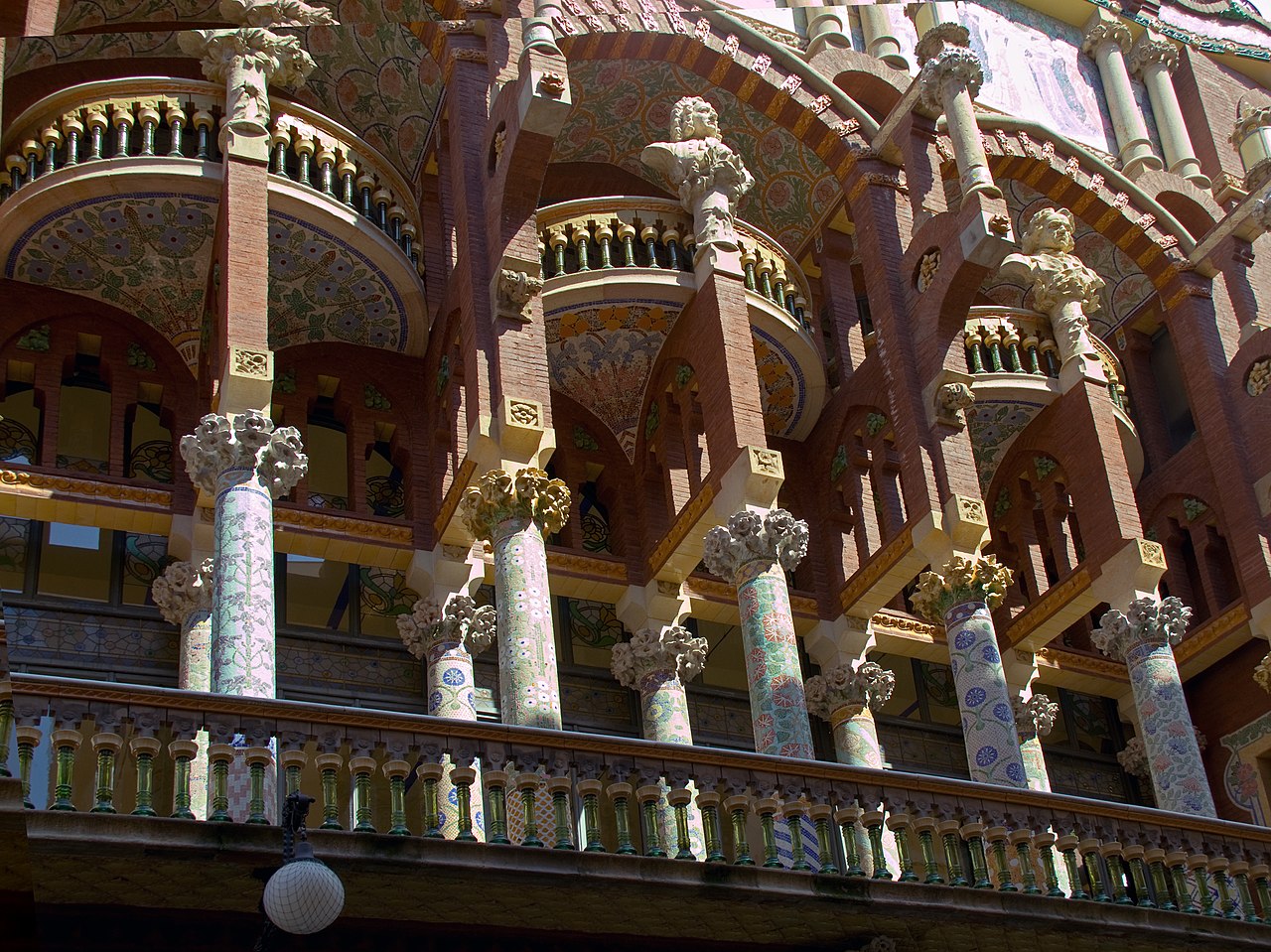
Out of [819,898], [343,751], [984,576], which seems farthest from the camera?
[984,576]

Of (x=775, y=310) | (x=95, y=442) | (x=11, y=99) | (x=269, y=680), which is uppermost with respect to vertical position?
(x=11, y=99)

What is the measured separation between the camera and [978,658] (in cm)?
1521

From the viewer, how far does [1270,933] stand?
13.3 meters

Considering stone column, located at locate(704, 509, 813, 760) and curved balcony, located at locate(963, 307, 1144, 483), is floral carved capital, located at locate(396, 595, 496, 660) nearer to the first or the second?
stone column, located at locate(704, 509, 813, 760)

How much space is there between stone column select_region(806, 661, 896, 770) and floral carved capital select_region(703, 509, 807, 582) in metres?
2.54

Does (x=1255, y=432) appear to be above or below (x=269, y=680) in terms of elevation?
above

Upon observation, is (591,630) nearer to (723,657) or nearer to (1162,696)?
(723,657)

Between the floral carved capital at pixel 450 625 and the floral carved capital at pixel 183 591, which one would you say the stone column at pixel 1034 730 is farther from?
the floral carved capital at pixel 183 591

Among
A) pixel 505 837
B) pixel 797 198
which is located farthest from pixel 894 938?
pixel 797 198

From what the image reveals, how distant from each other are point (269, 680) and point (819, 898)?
398cm

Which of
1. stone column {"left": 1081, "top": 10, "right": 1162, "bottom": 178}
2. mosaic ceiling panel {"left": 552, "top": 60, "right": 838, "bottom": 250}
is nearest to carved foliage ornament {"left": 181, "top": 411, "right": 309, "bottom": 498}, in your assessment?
mosaic ceiling panel {"left": 552, "top": 60, "right": 838, "bottom": 250}

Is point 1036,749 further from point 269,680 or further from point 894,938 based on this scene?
point 269,680

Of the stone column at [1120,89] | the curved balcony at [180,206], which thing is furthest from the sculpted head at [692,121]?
the stone column at [1120,89]

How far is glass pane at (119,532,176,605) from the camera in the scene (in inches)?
600
